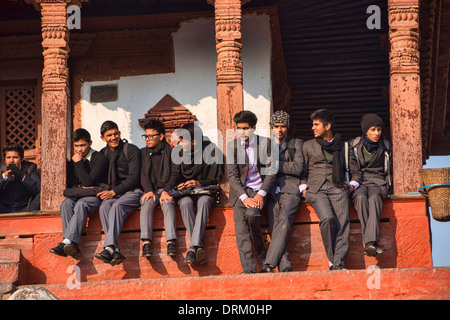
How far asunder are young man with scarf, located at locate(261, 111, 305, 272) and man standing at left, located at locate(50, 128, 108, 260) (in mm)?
2055

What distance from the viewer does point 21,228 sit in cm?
1273

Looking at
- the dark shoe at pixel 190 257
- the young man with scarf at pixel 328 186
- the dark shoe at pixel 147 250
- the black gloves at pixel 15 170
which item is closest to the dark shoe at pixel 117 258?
the dark shoe at pixel 147 250

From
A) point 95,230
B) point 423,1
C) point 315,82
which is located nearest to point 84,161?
point 95,230

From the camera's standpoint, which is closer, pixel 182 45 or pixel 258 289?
pixel 258 289

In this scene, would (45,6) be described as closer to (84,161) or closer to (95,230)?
(84,161)

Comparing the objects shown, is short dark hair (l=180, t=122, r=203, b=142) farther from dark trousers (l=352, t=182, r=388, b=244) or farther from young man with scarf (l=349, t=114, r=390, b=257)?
dark trousers (l=352, t=182, r=388, b=244)

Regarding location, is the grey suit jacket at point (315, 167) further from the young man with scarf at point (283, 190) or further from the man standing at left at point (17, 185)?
the man standing at left at point (17, 185)

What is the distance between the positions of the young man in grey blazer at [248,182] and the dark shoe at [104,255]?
1.45 m

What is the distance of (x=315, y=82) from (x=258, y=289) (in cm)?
859

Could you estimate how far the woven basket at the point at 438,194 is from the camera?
478 inches

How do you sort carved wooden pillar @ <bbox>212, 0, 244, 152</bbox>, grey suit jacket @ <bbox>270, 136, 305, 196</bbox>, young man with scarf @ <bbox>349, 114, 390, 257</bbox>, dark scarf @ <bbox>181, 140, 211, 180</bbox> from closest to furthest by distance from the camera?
young man with scarf @ <bbox>349, 114, 390, 257</bbox> < grey suit jacket @ <bbox>270, 136, 305, 196</bbox> < dark scarf @ <bbox>181, 140, 211, 180</bbox> < carved wooden pillar @ <bbox>212, 0, 244, 152</bbox>

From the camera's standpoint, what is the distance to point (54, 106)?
44.3 feet

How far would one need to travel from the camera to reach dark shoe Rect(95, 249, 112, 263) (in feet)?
38.7

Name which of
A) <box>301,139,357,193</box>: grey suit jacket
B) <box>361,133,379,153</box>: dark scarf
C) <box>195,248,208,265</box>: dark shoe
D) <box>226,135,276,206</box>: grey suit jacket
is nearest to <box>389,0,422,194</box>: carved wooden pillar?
<box>361,133,379,153</box>: dark scarf
